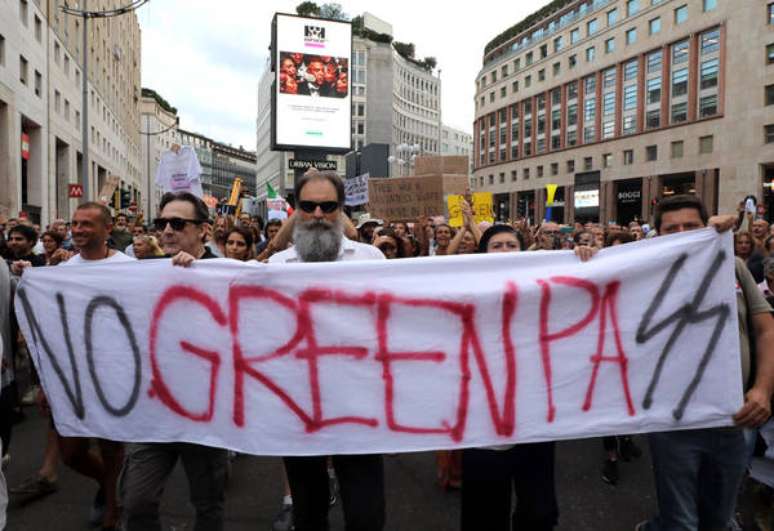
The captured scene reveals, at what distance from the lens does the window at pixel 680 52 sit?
4247cm

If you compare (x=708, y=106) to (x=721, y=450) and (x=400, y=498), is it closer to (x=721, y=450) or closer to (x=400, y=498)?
(x=400, y=498)

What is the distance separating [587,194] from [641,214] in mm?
5672

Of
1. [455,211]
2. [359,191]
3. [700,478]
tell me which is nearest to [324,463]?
[700,478]

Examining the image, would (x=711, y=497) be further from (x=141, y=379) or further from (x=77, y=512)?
(x=77, y=512)

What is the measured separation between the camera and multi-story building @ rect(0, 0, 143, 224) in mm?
20312

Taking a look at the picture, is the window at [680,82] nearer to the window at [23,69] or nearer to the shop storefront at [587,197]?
the shop storefront at [587,197]

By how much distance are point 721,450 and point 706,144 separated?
148 feet

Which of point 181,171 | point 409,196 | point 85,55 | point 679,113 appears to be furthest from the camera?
point 679,113

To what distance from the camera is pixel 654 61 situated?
1793 inches

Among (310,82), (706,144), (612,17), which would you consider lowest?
(706,144)

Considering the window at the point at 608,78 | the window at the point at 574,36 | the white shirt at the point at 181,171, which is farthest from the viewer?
the window at the point at 574,36

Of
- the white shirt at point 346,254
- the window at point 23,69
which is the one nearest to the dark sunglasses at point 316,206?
the white shirt at point 346,254

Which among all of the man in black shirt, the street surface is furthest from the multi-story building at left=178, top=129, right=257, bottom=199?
the street surface

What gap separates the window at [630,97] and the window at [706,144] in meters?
7.90
